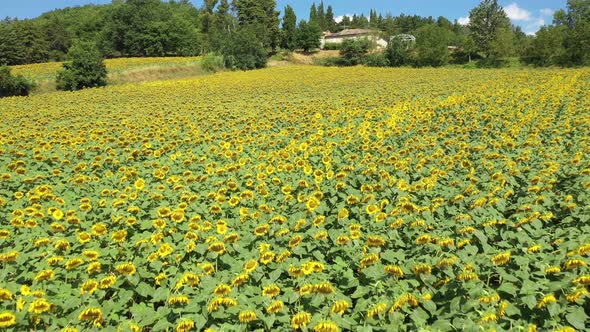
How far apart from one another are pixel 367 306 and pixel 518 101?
13917 mm

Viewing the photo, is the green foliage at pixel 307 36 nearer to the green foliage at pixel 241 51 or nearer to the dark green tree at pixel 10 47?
the green foliage at pixel 241 51

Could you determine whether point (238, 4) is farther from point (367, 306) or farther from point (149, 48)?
point (367, 306)

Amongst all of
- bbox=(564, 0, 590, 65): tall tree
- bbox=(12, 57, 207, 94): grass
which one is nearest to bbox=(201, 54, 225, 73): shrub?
bbox=(12, 57, 207, 94): grass

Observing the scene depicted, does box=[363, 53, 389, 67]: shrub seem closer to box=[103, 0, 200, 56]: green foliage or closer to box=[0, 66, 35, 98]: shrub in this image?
box=[103, 0, 200, 56]: green foliage

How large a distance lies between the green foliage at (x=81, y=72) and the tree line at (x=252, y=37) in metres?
20.0

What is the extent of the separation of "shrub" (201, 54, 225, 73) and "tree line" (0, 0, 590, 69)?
110cm

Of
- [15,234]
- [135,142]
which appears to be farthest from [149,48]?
[15,234]

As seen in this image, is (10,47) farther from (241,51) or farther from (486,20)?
(486,20)

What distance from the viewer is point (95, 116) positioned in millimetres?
15102

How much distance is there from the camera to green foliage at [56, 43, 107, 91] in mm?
32062

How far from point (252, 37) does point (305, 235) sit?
5156 centimetres

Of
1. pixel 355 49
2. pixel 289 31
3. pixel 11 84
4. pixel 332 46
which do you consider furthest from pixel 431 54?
pixel 11 84

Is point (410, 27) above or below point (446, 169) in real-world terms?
above

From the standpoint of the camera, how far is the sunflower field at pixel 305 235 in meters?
2.94
